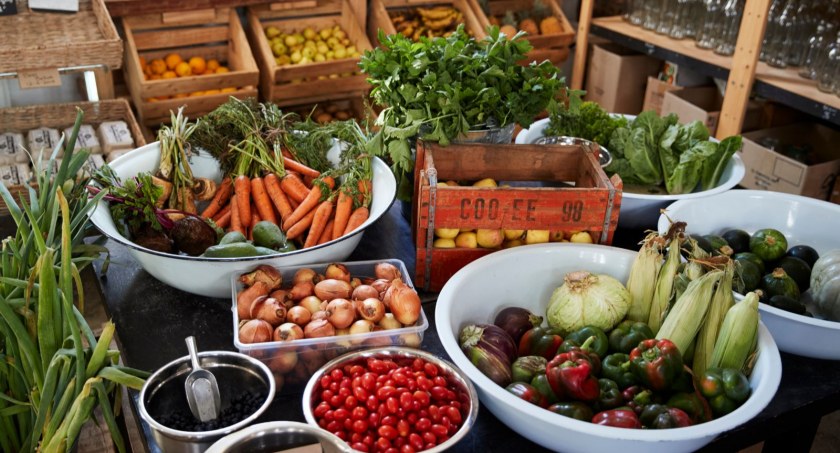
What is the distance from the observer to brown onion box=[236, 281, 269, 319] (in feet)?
4.86

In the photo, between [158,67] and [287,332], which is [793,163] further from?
[158,67]

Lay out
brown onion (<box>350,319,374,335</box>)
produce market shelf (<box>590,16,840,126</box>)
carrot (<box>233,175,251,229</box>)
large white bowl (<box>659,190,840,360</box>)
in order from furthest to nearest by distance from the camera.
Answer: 1. produce market shelf (<box>590,16,840,126</box>)
2. carrot (<box>233,175,251,229</box>)
3. large white bowl (<box>659,190,840,360</box>)
4. brown onion (<box>350,319,374,335</box>)

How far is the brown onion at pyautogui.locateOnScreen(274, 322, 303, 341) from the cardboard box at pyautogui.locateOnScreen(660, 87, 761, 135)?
2.53 meters

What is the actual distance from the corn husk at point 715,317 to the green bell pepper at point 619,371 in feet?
0.57

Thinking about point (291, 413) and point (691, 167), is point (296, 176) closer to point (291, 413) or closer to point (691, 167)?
point (291, 413)

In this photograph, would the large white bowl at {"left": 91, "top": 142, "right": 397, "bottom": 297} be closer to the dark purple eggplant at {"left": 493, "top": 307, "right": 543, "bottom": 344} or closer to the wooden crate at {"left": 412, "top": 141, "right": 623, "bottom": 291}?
the wooden crate at {"left": 412, "top": 141, "right": 623, "bottom": 291}

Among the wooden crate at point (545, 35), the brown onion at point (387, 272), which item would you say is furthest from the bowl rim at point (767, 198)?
the wooden crate at point (545, 35)

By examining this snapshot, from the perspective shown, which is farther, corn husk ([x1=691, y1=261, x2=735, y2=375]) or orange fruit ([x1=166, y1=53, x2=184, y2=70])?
orange fruit ([x1=166, y1=53, x2=184, y2=70])

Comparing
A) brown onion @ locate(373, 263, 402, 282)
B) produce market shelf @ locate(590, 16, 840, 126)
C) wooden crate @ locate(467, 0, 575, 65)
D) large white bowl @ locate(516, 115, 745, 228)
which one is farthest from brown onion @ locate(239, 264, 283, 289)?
wooden crate @ locate(467, 0, 575, 65)

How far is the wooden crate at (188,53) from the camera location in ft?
10.5

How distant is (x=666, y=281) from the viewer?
1.54 m

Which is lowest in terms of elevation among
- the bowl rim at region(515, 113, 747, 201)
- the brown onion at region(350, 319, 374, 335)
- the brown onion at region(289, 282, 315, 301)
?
the brown onion at region(350, 319, 374, 335)

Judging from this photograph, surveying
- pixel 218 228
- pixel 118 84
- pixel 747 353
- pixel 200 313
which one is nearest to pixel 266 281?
pixel 200 313

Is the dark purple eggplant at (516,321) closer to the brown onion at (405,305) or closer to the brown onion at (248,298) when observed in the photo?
the brown onion at (405,305)
